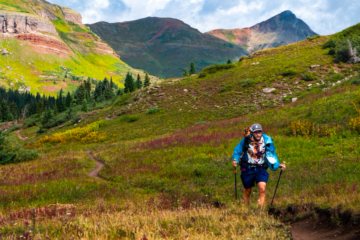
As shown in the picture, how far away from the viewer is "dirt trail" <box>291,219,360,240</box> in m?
4.59

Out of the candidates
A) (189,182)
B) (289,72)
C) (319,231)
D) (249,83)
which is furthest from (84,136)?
(319,231)

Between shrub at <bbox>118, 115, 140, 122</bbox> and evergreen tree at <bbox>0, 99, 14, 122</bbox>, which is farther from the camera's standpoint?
evergreen tree at <bbox>0, 99, 14, 122</bbox>

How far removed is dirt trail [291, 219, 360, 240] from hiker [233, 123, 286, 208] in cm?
103

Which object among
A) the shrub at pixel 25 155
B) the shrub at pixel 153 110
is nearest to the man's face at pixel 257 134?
the shrub at pixel 25 155

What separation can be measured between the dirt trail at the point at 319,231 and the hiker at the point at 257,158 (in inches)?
40.7

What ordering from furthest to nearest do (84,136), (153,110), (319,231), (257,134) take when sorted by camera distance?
(153,110), (84,136), (257,134), (319,231)

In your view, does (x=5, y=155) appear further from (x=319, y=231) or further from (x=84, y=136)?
(x=319, y=231)

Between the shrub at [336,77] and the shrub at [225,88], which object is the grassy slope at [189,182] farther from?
the shrub at [225,88]

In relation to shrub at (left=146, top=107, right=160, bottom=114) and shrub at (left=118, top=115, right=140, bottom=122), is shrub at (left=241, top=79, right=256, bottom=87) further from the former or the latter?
shrub at (left=118, top=115, right=140, bottom=122)

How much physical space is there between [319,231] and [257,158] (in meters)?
2.06

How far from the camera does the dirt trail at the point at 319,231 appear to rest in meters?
4.59

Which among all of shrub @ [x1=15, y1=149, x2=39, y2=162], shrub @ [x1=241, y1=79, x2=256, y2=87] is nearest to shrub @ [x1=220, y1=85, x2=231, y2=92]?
A: shrub @ [x1=241, y1=79, x2=256, y2=87]

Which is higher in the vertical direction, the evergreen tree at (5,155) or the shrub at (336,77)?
the shrub at (336,77)

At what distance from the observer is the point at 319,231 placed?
5141 mm
